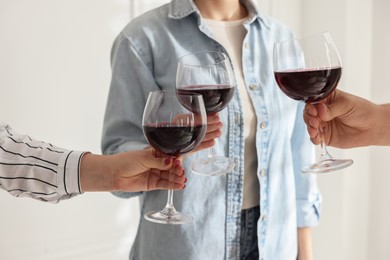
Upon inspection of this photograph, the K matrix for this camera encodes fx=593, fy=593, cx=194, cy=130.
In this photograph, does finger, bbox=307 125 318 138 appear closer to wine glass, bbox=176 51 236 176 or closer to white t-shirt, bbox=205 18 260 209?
wine glass, bbox=176 51 236 176

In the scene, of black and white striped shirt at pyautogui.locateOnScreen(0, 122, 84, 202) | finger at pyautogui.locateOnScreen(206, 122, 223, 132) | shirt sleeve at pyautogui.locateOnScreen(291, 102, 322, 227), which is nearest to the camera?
black and white striped shirt at pyautogui.locateOnScreen(0, 122, 84, 202)

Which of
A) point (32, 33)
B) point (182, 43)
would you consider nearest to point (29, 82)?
point (32, 33)

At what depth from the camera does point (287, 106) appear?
1.77 m

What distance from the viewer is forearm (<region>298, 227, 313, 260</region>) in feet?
6.16

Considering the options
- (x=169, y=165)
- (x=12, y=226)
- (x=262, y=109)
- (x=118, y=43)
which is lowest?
(x=12, y=226)

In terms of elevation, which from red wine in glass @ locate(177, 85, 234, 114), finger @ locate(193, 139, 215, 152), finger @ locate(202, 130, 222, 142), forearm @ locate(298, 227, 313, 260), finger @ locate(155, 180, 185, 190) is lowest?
forearm @ locate(298, 227, 313, 260)

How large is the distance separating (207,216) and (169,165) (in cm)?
40

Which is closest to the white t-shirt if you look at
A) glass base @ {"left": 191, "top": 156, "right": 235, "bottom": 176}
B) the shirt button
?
the shirt button

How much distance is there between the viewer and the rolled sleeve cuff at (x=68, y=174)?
1344 millimetres

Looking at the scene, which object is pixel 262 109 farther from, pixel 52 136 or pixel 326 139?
pixel 52 136

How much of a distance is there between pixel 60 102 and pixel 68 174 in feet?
2.90

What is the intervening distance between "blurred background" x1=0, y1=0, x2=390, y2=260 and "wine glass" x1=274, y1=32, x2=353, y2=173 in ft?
3.49

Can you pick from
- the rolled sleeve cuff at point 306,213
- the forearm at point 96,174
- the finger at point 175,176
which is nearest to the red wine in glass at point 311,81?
the finger at point 175,176

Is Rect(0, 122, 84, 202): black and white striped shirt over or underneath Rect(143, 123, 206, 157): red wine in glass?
underneath
